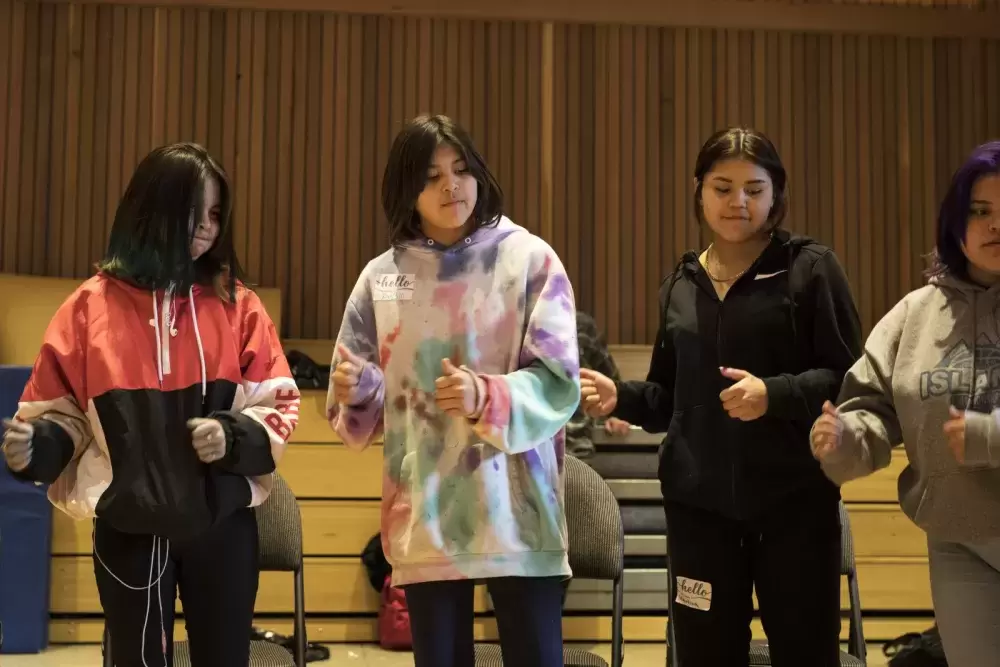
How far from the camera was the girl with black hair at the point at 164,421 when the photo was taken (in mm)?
2025

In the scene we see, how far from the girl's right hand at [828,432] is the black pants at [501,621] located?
0.56m

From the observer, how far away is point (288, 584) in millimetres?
Answer: 4539

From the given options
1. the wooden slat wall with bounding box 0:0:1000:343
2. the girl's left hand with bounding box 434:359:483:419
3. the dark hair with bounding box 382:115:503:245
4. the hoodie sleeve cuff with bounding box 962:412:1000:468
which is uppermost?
the wooden slat wall with bounding box 0:0:1000:343

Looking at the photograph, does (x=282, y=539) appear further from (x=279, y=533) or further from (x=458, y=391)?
(x=458, y=391)

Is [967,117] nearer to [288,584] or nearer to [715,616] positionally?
[288,584]

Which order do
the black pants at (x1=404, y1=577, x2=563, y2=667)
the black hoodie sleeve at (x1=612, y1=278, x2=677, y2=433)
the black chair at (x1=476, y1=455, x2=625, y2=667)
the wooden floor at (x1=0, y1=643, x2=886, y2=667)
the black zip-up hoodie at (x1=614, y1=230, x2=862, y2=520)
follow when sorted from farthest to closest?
1. the wooden floor at (x1=0, y1=643, x2=886, y2=667)
2. the black chair at (x1=476, y1=455, x2=625, y2=667)
3. the black hoodie sleeve at (x1=612, y1=278, x2=677, y2=433)
4. the black zip-up hoodie at (x1=614, y1=230, x2=862, y2=520)
5. the black pants at (x1=404, y1=577, x2=563, y2=667)

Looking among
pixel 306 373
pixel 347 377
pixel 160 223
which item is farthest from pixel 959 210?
pixel 306 373

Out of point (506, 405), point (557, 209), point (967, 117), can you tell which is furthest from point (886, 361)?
point (967, 117)

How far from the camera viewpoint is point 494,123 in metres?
6.18

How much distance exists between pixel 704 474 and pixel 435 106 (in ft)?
Answer: 14.4

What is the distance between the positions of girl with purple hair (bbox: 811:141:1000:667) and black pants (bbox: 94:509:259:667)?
1.17 metres

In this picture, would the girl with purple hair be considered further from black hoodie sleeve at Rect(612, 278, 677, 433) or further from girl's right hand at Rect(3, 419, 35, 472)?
girl's right hand at Rect(3, 419, 35, 472)

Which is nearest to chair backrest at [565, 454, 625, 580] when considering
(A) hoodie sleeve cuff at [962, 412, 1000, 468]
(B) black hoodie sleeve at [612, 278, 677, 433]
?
(B) black hoodie sleeve at [612, 278, 677, 433]

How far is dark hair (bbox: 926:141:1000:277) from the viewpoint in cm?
200
